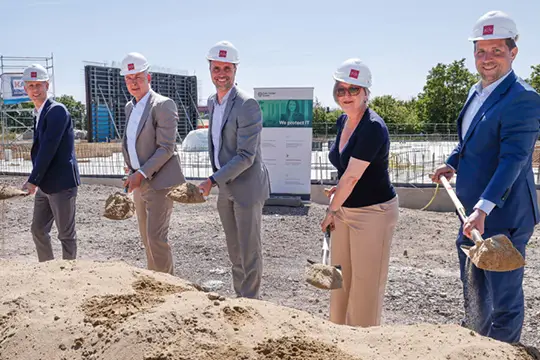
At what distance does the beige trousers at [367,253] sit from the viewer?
3574 millimetres

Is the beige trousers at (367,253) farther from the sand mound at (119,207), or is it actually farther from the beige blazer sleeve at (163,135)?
the sand mound at (119,207)

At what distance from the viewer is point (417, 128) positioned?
3797 cm

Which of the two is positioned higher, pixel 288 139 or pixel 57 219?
pixel 288 139

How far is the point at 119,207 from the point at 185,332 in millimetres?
2229

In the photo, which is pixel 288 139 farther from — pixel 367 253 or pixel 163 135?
pixel 367 253

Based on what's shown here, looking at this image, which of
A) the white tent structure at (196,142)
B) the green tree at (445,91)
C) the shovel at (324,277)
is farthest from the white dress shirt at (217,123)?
the green tree at (445,91)

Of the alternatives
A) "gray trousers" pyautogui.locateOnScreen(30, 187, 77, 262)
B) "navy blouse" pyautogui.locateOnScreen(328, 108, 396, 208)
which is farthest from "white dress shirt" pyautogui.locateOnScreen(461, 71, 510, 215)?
"gray trousers" pyautogui.locateOnScreen(30, 187, 77, 262)

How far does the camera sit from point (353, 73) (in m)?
3.39

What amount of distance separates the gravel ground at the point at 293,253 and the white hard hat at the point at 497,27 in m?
2.44

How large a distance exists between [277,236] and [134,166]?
398cm

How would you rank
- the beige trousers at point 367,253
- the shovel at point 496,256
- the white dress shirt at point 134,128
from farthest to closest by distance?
the white dress shirt at point 134,128
the beige trousers at point 367,253
the shovel at point 496,256

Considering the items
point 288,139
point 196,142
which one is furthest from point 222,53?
point 196,142

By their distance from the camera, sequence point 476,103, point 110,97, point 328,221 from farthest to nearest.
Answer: point 110,97 < point 328,221 < point 476,103

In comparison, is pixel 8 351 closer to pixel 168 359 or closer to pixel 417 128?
pixel 168 359
